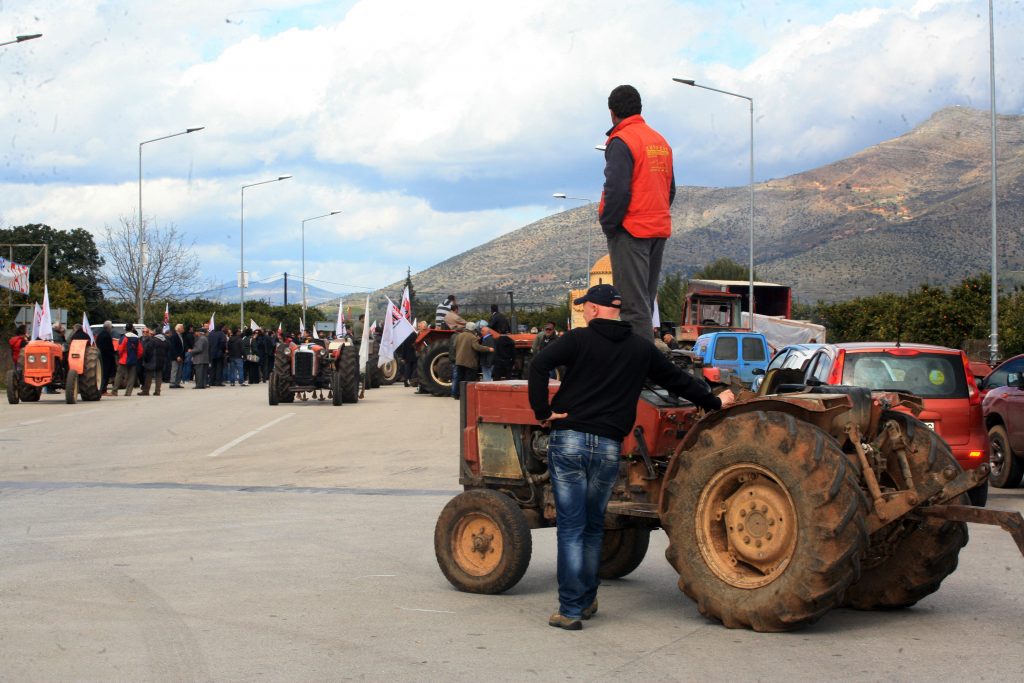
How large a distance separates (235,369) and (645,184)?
3869cm

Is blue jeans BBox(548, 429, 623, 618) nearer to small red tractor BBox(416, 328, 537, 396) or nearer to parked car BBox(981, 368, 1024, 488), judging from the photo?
parked car BBox(981, 368, 1024, 488)

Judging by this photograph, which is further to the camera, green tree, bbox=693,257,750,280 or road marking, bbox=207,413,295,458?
green tree, bbox=693,257,750,280

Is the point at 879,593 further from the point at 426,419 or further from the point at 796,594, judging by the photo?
the point at 426,419

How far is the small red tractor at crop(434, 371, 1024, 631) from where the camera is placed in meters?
6.61

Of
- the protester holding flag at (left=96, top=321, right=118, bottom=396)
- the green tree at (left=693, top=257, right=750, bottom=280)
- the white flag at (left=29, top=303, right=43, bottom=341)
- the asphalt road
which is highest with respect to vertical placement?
the green tree at (left=693, top=257, right=750, bottom=280)

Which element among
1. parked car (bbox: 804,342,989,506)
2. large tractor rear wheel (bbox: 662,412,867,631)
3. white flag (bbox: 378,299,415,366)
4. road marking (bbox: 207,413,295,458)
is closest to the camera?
large tractor rear wheel (bbox: 662,412,867,631)

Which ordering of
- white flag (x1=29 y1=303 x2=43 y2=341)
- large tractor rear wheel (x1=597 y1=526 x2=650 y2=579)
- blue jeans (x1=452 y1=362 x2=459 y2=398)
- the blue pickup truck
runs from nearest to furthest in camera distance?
large tractor rear wheel (x1=597 y1=526 x2=650 y2=579) < blue jeans (x1=452 y1=362 x2=459 y2=398) < white flag (x1=29 y1=303 x2=43 y2=341) < the blue pickup truck

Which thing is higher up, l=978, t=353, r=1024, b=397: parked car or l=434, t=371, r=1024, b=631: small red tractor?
l=978, t=353, r=1024, b=397: parked car

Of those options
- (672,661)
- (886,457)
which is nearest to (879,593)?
(886,457)

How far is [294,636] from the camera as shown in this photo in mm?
6777

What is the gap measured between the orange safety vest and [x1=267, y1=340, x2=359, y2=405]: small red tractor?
68.7ft

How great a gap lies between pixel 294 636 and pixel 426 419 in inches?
694

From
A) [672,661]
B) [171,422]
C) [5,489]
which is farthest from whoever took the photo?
[171,422]

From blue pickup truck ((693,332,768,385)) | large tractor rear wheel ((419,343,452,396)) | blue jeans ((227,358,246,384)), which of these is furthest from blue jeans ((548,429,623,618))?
blue jeans ((227,358,246,384))
